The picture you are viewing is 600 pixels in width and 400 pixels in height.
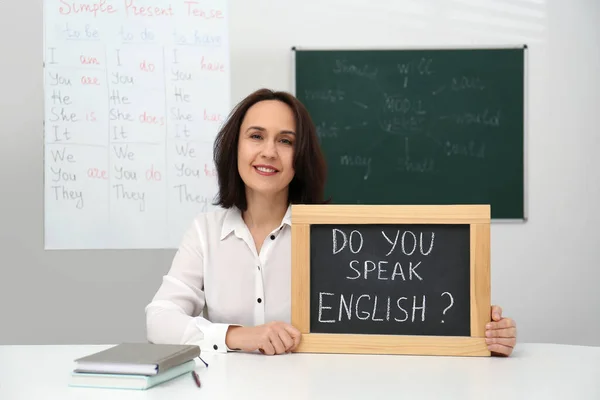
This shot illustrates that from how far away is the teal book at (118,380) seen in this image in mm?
1263

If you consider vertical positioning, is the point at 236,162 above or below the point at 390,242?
above

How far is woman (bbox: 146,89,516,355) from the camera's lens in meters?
1.96

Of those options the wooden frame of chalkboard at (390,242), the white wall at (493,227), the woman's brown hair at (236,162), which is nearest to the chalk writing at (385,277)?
the wooden frame of chalkboard at (390,242)

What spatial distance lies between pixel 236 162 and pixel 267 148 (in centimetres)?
19

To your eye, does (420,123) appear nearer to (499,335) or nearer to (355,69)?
(355,69)

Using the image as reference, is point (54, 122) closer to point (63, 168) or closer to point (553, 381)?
point (63, 168)

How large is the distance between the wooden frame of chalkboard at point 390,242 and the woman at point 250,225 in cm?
39

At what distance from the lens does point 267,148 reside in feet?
6.46

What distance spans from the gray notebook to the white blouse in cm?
47

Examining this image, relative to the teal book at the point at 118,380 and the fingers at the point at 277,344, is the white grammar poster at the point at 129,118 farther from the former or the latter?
the teal book at the point at 118,380

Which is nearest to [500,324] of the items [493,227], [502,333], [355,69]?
[502,333]

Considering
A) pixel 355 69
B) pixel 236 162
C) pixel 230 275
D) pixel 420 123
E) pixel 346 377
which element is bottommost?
pixel 346 377

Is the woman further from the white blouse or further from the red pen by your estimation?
the red pen

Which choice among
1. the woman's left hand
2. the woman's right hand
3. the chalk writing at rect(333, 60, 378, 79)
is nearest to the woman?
the woman's right hand
